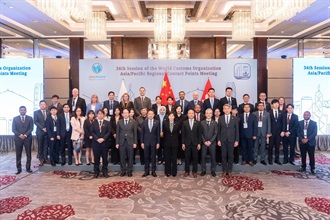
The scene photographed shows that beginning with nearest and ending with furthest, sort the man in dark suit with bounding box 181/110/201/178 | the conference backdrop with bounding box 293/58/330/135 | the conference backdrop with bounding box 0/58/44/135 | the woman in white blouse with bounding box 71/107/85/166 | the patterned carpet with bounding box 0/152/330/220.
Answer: the patterned carpet with bounding box 0/152/330/220 < the man in dark suit with bounding box 181/110/201/178 < the woman in white blouse with bounding box 71/107/85/166 < the conference backdrop with bounding box 293/58/330/135 < the conference backdrop with bounding box 0/58/44/135

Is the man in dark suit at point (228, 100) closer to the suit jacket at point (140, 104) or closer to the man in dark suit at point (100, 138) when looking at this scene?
the suit jacket at point (140, 104)

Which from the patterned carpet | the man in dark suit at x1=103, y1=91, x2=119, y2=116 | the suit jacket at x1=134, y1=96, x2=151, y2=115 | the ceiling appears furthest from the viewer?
the suit jacket at x1=134, y1=96, x2=151, y2=115

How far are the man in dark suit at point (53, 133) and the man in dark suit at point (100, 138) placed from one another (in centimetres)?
97

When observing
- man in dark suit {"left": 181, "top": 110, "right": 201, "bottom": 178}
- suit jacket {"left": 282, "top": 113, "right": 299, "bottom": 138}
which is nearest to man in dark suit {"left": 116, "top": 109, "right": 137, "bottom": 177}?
man in dark suit {"left": 181, "top": 110, "right": 201, "bottom": 178}

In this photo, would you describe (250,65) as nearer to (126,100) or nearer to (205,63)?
(205,63)

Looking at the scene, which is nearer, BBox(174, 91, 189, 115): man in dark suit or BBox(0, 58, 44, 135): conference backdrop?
BBox(174, 91, 189, 115): man in dark suit

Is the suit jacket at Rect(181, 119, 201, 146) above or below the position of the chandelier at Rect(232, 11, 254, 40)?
below

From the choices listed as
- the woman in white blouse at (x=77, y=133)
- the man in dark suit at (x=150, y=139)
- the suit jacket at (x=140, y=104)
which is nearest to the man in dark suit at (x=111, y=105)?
the suit jacket at (x=140, y=104)

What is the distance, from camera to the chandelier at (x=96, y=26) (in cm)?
741

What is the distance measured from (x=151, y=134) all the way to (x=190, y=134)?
815 millimetres

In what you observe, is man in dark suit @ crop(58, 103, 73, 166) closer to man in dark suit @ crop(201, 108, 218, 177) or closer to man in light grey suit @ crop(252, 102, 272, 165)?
man in dark suit @ crop(201, 108, 218, 177)

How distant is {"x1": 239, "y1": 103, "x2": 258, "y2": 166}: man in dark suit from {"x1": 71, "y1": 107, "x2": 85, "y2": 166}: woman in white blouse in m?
3.60

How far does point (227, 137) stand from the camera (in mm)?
6383

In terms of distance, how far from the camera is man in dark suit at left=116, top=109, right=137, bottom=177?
20.7 feet
